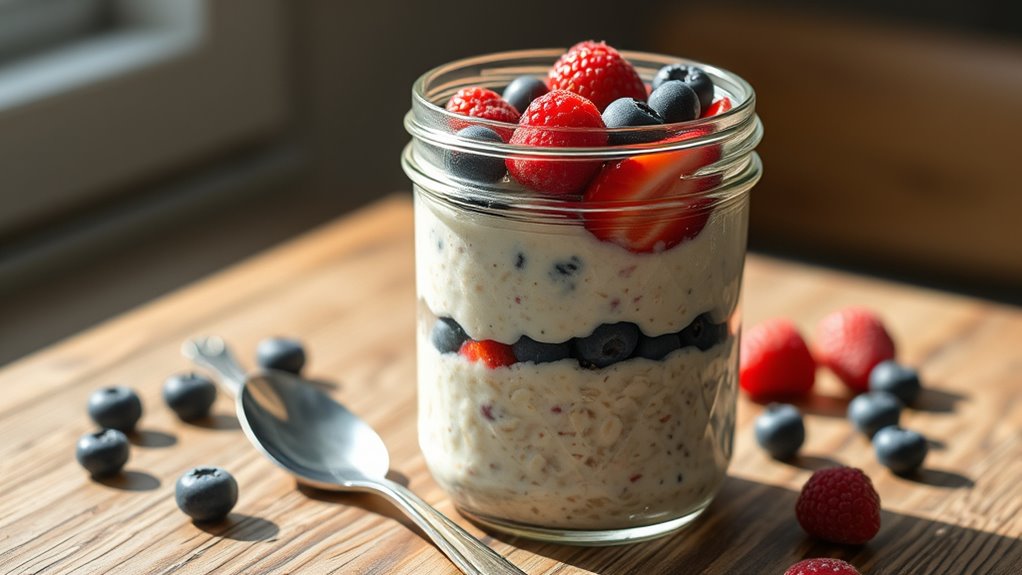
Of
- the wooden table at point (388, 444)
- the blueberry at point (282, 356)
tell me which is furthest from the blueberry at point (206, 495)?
the blueberry at point (282, 356)

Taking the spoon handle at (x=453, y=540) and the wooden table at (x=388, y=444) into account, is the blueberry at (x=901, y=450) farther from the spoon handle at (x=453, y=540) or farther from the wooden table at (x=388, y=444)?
the spoon handle at (x=453, y=540)

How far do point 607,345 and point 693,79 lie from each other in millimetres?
209

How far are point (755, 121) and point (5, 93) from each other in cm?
106

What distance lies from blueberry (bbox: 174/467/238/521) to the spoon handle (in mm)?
116

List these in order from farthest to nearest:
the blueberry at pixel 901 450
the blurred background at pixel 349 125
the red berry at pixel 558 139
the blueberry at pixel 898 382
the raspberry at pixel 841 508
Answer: the blurred background at pixel 349 125
the blueberry at pixel 898 382
the blueberry at pixel 901 450
the raspberry at pixel 841 508
the red berry at pixel 558 139

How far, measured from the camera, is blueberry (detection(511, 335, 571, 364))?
817mm

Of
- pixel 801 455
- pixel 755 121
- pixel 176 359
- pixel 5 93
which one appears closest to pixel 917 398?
pixel 801 455

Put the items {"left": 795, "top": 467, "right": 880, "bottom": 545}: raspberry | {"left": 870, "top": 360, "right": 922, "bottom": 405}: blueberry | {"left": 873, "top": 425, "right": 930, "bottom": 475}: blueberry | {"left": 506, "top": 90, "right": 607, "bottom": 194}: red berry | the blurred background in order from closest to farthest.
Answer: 1. {"left": 506, "top": 90, "right": 607, "bottom": 194}: red berry
2. {"left": 795, "top": 467, "right": 880, "bottom": 545}: raspberry
3. {"left": 873, "top": 425, "right": 930, "bottom": 475}: blueberry
4. {"left": 870, "top": 360, "right": 922, "bottom": 405}: blueberry
5. the blurred background

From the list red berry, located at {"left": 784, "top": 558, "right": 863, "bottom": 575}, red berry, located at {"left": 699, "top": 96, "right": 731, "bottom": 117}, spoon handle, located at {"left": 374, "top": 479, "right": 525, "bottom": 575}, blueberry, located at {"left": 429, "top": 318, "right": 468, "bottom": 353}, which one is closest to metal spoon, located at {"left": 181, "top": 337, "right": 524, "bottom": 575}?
spoon handle, located at {"left": 374, "top": 479, "right": 525, "bottom": 575}

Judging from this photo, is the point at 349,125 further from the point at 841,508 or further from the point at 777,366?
the point at 841,508

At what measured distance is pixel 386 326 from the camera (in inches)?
50.2

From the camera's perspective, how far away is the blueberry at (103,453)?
3.14 feet

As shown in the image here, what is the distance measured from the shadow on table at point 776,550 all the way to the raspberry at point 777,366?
22 cm

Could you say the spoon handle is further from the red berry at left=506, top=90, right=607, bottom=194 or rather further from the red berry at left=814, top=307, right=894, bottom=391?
the red berry at left=814, top=307, right=894, bottom=391
